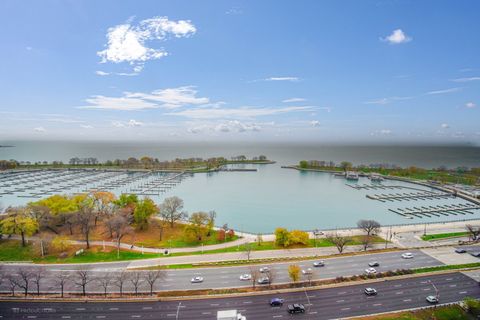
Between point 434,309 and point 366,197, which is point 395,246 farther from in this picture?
point 366,197

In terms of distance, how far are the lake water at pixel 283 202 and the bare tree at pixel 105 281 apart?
1226 inches

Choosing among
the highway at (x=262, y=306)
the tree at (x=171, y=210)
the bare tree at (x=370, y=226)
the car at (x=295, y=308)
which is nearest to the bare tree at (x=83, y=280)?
the highway at (x=262, y=306)

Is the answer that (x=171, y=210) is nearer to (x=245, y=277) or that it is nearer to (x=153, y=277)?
(x=153, y=277)

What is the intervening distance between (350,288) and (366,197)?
67817 mm

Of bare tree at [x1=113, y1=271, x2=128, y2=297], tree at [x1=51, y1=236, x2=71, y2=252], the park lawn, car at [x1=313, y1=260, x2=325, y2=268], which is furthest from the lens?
tree at [x1=51, y1=236, x2=71, y2=252]

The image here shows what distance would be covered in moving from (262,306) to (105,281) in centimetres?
1883

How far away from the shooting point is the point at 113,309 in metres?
26.7

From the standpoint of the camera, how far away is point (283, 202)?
82.6 m

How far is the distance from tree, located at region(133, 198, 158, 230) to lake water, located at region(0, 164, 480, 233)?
17251 mm

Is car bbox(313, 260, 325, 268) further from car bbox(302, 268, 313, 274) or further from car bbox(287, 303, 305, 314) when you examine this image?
car bbox(287, 303, 305, 314)

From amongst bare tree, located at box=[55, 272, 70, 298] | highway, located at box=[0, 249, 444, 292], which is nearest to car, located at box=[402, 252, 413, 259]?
highway, located at box=[0, 249, 444, 292]

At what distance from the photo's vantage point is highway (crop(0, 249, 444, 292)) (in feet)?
101

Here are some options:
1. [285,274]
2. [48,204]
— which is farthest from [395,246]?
[48,204]

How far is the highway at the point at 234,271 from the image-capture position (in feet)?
101
